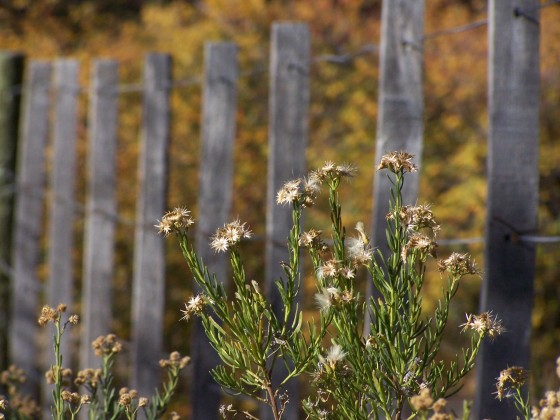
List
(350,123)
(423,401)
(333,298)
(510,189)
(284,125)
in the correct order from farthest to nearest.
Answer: (350,123) < (284,125) < (510,189) < (333,298) < (423,401)

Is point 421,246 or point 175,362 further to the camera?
point 175,362

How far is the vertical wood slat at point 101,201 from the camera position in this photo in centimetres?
520

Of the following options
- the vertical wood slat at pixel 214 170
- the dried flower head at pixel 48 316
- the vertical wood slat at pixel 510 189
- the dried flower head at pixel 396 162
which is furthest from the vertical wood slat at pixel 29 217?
the dried flower head at pixel 396 162

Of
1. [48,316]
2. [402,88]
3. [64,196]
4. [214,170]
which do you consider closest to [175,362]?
[48,316]

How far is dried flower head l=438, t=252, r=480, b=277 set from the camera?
1.39m

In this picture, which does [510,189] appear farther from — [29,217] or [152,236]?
[29,217]

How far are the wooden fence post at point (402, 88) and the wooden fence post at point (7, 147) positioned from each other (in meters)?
3.59

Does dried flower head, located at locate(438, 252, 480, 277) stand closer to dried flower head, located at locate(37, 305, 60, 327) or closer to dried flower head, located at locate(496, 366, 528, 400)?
dried flower head, located at locate(496, 366, 528, 400)

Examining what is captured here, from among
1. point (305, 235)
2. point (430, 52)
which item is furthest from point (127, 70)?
point (305, 235)

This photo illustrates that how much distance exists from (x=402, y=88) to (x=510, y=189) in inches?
24.6

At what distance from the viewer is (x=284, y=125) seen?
12.3ft

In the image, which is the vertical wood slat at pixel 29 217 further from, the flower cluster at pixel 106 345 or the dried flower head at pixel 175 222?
the dried flower head at pixel 175 222

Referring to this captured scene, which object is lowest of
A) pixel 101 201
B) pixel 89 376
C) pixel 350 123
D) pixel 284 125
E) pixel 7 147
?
pixel 89 376

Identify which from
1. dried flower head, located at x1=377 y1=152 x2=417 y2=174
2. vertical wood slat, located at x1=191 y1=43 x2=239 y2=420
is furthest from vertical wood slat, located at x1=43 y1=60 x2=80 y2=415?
dried flower head, located at x1=377 y1=152 x2=417 y2=174
